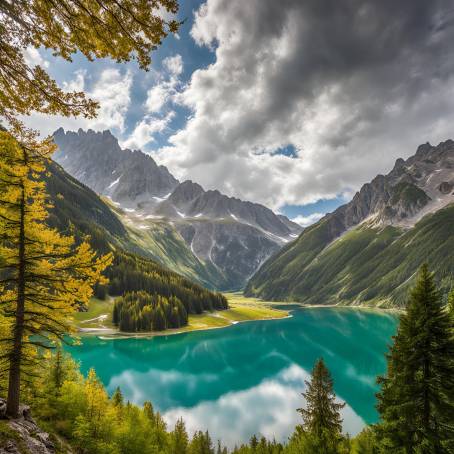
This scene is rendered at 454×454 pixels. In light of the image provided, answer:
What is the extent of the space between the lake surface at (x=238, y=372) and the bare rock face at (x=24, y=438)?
1459 inches

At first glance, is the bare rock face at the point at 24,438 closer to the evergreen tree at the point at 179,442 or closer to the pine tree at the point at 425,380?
the pine tree at the point at 425,380

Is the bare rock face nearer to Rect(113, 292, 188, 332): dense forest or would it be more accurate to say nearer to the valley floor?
the valley floor

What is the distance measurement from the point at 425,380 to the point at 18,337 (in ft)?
65.9

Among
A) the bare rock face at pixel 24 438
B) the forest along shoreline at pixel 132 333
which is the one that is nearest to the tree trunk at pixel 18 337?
the bare rock face at pixel 24 438

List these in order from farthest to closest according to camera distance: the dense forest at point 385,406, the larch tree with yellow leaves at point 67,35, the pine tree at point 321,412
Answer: the pine tree at point 321,412
the dense forest at point 385,406
the larch tree with yellow leaves at point 67,35

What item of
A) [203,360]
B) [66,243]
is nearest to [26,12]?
[66,243]

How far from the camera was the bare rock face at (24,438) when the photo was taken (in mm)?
10672

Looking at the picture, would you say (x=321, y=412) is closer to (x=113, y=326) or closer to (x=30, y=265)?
(x=30, y=265)

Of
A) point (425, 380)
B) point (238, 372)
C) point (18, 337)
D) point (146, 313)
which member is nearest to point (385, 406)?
point (425, 380)

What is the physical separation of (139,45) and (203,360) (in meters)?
93.0

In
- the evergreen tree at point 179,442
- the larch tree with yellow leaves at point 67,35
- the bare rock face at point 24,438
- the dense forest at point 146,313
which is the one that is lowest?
the evergreen tree at point 179,442

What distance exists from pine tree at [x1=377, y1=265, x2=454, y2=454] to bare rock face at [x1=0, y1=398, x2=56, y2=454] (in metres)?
17.5

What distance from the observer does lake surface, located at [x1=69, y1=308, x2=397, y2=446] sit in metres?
52.3

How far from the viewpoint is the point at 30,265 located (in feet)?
44.5
